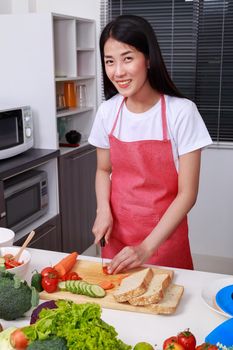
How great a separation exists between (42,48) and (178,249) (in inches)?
63.3

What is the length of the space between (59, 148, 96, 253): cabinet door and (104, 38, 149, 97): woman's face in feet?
4.78

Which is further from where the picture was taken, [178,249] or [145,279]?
[178,249]

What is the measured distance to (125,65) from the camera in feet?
4.61

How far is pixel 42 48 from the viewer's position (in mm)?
2703

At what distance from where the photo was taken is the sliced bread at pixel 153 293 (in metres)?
1.17

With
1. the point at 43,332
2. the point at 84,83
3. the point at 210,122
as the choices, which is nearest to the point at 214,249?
the point at 210,122

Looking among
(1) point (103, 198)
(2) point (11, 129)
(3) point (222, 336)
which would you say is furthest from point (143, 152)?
(2) point (11, 129)

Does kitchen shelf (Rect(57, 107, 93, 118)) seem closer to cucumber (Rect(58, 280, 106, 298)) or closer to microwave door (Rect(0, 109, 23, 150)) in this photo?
microwave door (Rect(0, 109, 23, 150))

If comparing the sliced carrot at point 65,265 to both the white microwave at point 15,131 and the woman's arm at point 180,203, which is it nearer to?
the woman's arm at point 180,203

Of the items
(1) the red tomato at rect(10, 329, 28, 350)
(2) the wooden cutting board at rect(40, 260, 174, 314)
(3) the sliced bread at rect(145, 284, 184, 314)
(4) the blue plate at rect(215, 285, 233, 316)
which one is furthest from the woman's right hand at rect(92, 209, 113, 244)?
(1) the red tomato at rect(10, 329, 28, 350)

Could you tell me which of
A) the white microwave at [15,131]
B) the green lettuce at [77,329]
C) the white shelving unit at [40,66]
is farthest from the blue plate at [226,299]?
the white shelving unit at [40,66]

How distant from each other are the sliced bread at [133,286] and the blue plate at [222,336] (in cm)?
25

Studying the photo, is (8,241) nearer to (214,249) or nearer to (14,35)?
(14,35)

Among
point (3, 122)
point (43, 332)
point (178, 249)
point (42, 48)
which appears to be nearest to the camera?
point (43, 332)
